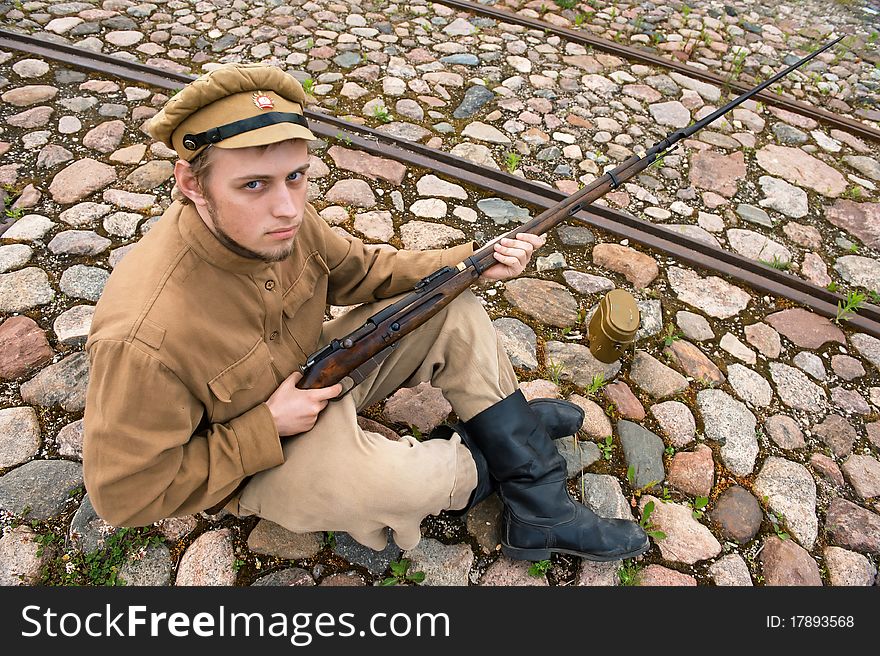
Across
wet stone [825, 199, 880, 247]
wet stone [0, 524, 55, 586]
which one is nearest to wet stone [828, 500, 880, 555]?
wet stone [825, 199, 880, 247]

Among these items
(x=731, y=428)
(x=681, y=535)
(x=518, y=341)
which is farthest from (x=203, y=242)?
(x=731, y=428)

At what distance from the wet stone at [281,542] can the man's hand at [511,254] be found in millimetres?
1295

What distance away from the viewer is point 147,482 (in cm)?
182

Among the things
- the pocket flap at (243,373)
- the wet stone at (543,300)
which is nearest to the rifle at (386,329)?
the pocket flap at (243,373)

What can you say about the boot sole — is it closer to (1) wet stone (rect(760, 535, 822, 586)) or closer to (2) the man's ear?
(1) wet stone (rect(760, 535, 822, 586))

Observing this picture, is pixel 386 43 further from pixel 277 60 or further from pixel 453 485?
pixel 453 485

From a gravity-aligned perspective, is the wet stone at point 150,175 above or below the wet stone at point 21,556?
above

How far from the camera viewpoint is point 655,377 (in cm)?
325

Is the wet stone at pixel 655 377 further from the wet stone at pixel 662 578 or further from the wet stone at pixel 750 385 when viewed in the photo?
the wet stone at pixel 662 578

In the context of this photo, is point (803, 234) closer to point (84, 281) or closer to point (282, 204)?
point (282, 204)

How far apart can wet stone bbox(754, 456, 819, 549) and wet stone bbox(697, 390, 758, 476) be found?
9cm

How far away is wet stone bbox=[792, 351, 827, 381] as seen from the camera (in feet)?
11.1

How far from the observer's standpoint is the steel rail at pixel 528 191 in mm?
3727

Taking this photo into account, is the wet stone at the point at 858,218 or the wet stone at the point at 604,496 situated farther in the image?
the wet stone at the point at 858,218
